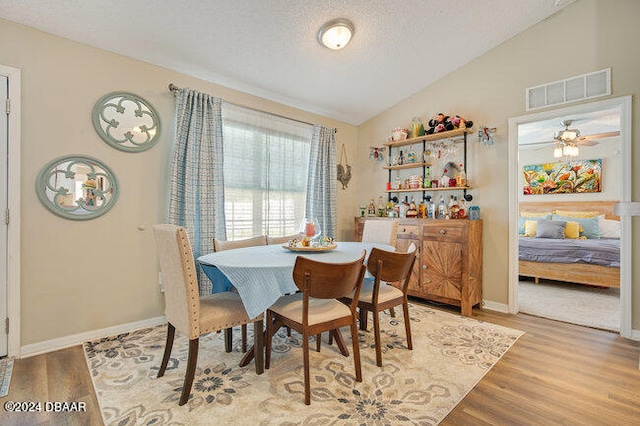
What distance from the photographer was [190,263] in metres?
1.72

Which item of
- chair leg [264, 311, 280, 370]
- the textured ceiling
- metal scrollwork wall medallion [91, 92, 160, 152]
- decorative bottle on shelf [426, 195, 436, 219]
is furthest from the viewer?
decorative bottle on shelf [426, 195, 436, 219]

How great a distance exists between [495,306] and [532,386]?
164cm

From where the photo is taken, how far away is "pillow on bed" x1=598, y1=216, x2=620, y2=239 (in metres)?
5.06

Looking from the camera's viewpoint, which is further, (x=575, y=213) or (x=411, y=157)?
(x=575, y=213)

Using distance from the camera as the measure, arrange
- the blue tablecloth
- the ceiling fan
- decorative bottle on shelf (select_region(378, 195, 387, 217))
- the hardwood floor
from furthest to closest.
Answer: the ceiling fan → decorative bottle on shelf (select_region(378, 195, 387, 217)) → the blue tablecloth → the hardwood floor

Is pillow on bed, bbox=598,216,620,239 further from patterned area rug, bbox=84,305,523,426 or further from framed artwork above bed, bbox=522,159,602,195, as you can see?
patterned area rug, bbox=84,305,523,426

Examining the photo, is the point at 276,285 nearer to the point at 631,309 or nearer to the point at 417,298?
the point at 417,298

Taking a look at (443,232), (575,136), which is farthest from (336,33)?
(575,136)

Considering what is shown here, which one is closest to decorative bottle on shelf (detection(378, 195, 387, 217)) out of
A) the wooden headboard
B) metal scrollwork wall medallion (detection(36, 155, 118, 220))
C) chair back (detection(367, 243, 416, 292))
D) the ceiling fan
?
chair back (detection(367, 243, 416, 292))

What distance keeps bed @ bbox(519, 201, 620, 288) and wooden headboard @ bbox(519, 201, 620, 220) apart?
1.15m

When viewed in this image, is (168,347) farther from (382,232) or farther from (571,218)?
(571,218)

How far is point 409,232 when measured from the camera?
3652 mm

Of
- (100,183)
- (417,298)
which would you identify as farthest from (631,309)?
(100,183)

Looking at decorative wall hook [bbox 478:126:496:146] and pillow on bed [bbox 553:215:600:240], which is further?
pillow on bed [bbox 553:215:600:240]
